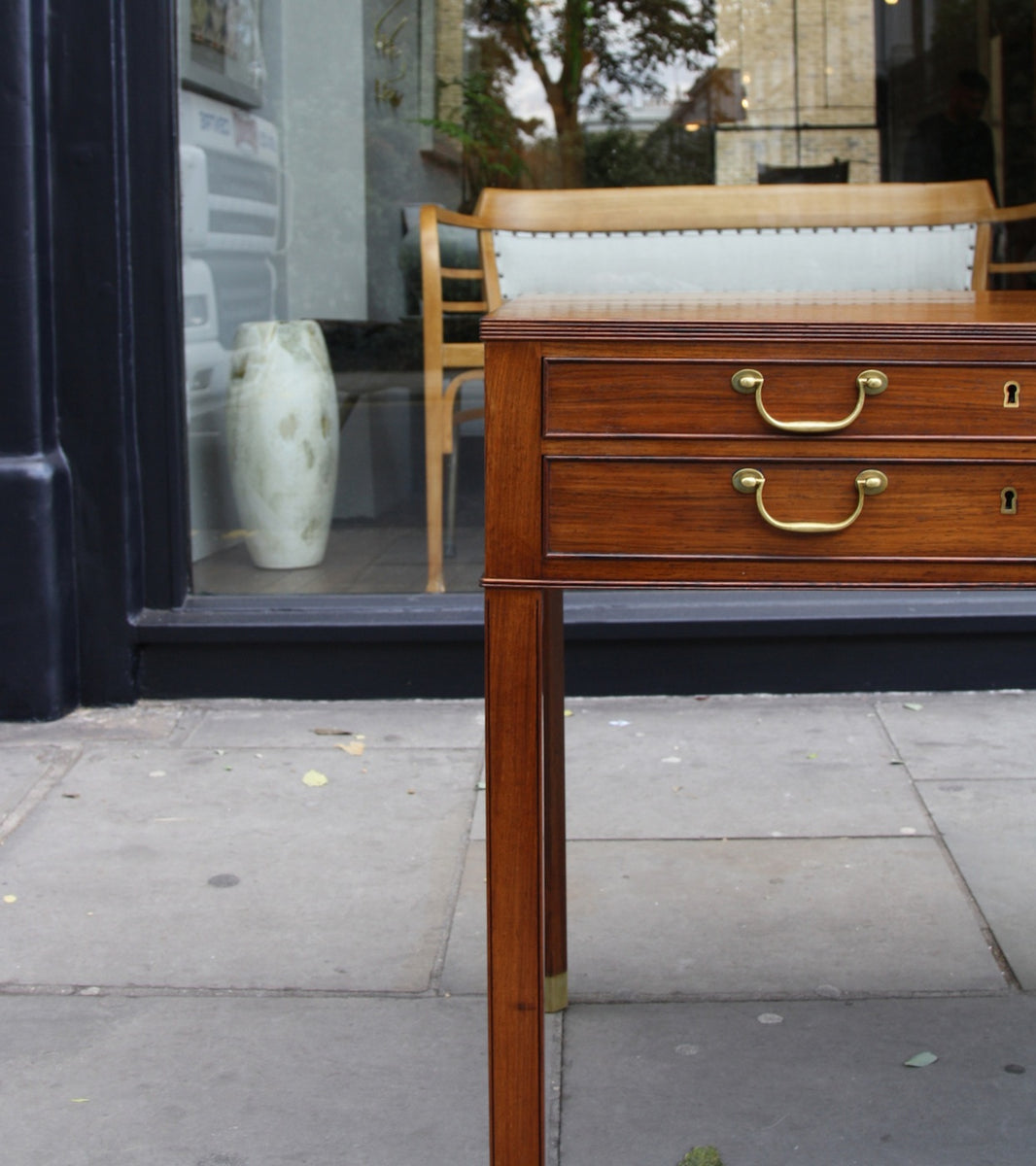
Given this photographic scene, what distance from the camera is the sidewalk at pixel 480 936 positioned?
2.13 meters

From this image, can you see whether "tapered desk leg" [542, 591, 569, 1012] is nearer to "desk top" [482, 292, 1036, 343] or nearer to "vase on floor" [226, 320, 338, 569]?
"desk top" [482, 292, 1036, 343]

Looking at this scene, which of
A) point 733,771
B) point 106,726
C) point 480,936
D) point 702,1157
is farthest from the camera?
point 106,726

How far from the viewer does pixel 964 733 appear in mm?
3865

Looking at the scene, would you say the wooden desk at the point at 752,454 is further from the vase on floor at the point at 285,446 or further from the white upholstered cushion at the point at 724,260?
the vase on floor at the point at 285,446

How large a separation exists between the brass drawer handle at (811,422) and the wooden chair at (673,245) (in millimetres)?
2681

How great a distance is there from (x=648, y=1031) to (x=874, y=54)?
2926mm

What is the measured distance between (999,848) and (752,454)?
1769 mm

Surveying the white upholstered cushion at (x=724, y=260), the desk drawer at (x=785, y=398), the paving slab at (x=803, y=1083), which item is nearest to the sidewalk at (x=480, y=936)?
the paving slab at (x=803, y=1083)

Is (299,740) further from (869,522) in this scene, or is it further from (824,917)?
(869,522)

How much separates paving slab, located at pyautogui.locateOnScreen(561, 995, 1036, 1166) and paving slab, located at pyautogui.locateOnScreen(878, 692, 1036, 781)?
1204 millimetres

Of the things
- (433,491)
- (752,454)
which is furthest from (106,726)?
(752,454)

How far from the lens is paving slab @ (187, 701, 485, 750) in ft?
12.7

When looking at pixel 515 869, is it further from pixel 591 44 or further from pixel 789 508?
pixel 591 44

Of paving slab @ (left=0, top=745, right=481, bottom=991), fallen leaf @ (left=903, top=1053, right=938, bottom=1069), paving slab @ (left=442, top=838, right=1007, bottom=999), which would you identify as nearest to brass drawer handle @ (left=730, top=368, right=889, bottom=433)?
fallen leaf @ (left=903, top=1053, right=938, bottom=1069)
